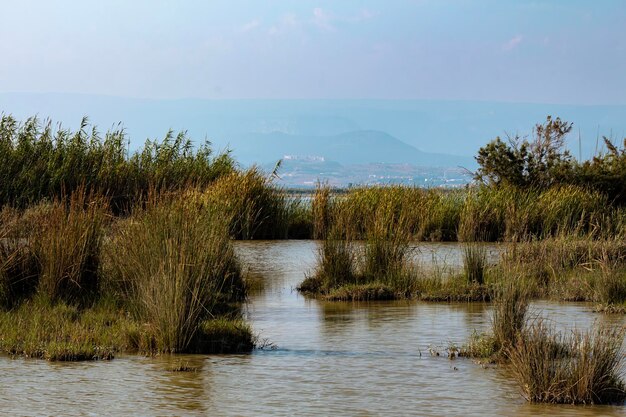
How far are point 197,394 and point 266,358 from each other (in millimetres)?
1715

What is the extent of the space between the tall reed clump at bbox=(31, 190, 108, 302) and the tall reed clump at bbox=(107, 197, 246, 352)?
0.31 m

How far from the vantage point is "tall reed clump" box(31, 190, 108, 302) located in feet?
41.9

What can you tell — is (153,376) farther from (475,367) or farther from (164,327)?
(475,367)

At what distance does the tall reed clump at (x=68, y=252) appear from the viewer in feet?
41.9

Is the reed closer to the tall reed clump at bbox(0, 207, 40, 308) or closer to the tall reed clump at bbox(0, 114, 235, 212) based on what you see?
the tall reed clump at bbox(0, 207, 40, 308)

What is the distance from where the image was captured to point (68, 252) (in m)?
12.8

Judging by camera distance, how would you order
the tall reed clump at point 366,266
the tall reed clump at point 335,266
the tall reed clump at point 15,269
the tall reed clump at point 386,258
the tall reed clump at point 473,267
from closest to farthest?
1. the tall reed clump at point 15,269
2. the tall reed clump at point 366,266
3. the tall reed clump at point 386,258
4. the tall reed clump at point 335,266
5. the tall reed clump at point 473,267

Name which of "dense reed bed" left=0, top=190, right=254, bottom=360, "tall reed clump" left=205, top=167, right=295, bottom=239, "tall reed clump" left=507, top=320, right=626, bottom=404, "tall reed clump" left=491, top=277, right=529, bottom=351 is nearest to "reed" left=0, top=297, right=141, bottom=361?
"dense reed bed" left=0, top=190, right=254, bottom=360

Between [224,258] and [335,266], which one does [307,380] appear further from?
[335,266]

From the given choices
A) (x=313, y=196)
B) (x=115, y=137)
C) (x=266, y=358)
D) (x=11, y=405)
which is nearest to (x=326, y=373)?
(x=266, y=358)

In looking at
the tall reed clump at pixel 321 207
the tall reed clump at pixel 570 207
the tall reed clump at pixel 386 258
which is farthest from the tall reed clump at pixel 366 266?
the tall reed clump at pixel 570 207

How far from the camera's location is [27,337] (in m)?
10.9

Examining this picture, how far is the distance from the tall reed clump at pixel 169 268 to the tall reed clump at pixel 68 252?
31cm

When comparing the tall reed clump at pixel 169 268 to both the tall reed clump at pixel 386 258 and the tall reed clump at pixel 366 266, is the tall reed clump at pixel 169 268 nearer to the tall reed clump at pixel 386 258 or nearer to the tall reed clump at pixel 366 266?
the tall reed clump at pixel 366 266
